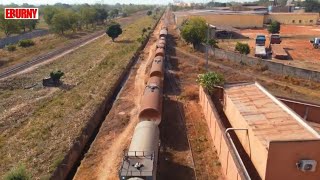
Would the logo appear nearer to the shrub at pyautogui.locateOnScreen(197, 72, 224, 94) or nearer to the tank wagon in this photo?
the tank wagon

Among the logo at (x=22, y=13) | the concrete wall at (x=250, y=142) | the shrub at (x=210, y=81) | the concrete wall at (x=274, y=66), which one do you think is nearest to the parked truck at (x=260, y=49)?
the concrete wall at (x=274, y=66)

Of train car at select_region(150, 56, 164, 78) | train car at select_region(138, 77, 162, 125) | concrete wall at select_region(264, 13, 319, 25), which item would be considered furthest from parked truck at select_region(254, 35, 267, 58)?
concrete wall at select_region(264, 13, 319, 25)

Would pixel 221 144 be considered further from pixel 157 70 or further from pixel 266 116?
pixel 157 70

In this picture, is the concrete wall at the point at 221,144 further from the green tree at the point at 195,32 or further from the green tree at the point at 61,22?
the green tree at the point at 61,22

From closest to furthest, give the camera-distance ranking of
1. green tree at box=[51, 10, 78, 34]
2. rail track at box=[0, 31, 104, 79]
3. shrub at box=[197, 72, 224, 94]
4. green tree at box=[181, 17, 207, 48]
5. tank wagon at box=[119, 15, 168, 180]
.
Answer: tank wagon at box=[119, 15, 168, 180], shrub at box=[197, 72, 224, 94], rail track at box=[0, 31, 104, 79], green tree at box=[181, 17, 207, 48], green tree at box=[51, 10, 78, 34]

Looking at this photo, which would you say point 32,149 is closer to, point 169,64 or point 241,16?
point 169,64

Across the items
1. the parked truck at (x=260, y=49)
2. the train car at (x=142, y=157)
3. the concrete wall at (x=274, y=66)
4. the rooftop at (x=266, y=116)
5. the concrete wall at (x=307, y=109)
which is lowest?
the train car at (x=142, y=157)
